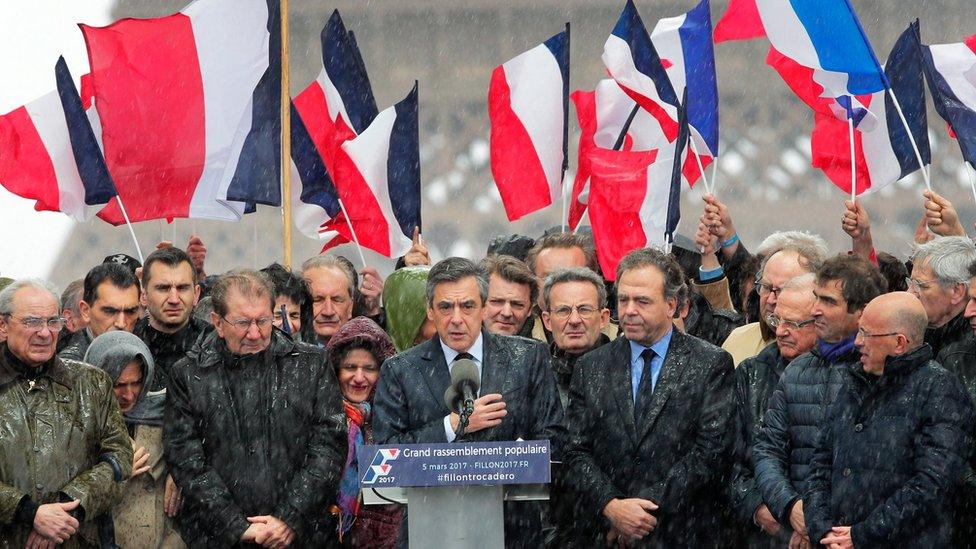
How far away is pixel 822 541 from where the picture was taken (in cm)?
521

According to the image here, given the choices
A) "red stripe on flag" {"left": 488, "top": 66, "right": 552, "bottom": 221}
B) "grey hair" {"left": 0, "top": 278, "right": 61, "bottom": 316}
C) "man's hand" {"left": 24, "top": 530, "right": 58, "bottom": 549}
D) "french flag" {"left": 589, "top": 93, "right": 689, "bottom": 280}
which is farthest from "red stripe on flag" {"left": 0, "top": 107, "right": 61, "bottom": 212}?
"man's hand" {"left": 24, "top": 530, "right": 58, "bottom": 549}

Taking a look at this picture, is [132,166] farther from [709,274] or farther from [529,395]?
[529,395]

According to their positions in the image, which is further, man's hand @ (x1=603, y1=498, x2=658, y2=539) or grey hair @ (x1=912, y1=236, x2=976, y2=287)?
grey hair @ (x1=912, y1=236, x2=976, y2=287)

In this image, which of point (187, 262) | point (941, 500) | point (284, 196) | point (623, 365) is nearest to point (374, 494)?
point (623, 365)

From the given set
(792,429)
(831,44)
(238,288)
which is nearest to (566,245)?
(831,44)

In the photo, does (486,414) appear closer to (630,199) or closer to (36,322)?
(36,322)

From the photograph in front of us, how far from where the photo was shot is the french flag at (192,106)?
27.9 ft

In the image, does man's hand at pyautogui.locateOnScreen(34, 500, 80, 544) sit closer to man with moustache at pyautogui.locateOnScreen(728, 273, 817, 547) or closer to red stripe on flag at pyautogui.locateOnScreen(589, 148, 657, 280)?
man with moustache at pyautogui.locateOnScreen(728, 273, 817, 547)

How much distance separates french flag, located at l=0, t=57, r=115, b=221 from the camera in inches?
335

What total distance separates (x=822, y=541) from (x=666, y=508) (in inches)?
22.0

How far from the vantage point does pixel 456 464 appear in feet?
14.9

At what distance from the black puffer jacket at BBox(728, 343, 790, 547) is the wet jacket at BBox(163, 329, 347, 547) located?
1331 millimetres

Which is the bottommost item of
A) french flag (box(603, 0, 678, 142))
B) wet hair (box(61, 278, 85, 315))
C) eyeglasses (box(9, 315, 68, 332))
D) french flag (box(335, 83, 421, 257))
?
eyeglasses (box(9, 315, 68, 332))

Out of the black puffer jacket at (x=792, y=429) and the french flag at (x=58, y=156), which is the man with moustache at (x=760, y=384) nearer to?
the black puffer jacket at (x=792, y=429)
